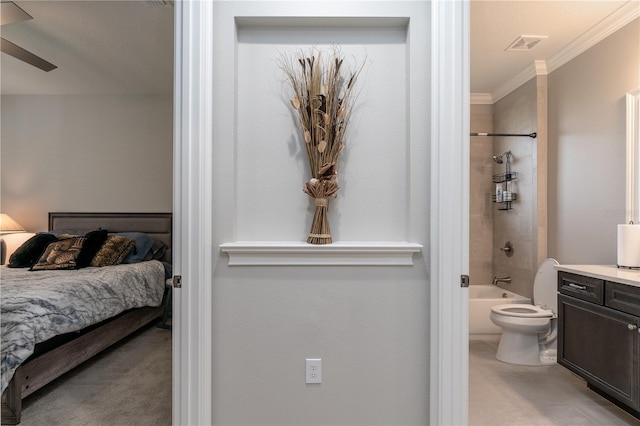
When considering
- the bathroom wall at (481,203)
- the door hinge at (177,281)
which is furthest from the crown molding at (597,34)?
the door hinge at (177,281)

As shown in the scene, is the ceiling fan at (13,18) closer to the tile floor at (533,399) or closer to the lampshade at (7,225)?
the lampshade at (7,225)

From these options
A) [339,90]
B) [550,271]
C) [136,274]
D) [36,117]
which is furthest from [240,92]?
[36,117]

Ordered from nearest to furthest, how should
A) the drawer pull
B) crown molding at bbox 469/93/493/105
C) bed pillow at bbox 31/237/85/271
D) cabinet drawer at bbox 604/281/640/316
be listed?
1. cabinet drawer at bbox 604/281/640/316
2. the drawer pull
3. bed pillow at bbox 31/237/85/271
4. crown molding at bbox 469/93/493/105

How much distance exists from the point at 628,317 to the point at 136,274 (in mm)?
3651

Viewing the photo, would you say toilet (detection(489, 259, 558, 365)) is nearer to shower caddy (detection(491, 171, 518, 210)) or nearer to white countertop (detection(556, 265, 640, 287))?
white countertop (detection(556, 265, 640, 287))

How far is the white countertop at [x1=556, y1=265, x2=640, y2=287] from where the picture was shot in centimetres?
198

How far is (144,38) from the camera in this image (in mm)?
2973

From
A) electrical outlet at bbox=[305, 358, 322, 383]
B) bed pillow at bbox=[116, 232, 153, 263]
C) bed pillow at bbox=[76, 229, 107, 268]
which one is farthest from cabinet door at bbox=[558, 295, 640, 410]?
bed pillow at bbox=[76, 229, 107, 268]

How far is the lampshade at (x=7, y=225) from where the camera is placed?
4.05 metres

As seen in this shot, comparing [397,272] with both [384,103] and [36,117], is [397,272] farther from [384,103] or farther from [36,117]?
[36,117]

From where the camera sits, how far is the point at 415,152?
1.61 metres

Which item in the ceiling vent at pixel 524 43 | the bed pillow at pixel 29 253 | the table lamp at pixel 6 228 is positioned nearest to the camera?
the ceiling vent at pixel 524 43

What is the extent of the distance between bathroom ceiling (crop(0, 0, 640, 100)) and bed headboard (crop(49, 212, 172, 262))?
4.68ft

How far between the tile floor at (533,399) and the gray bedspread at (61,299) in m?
2.51
